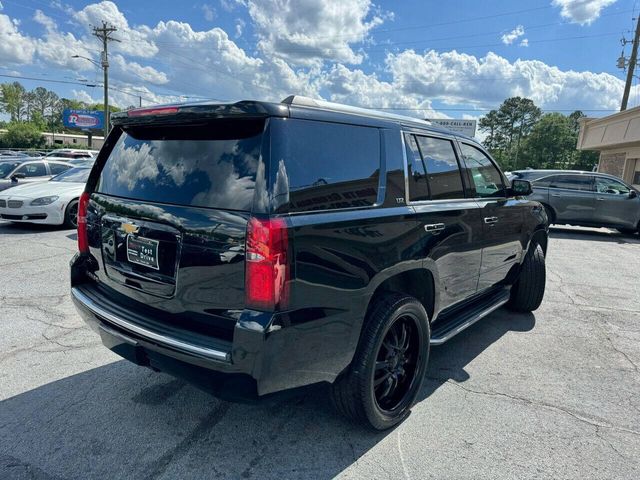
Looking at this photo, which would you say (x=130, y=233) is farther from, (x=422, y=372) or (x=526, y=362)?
(x=526, y=362)

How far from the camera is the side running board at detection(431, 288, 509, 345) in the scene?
10.8 ft

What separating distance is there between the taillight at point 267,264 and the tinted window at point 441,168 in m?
1.55

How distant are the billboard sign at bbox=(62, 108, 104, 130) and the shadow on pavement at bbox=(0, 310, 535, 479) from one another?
72006 millimetres

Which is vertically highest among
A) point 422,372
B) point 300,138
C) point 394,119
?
point 394,119

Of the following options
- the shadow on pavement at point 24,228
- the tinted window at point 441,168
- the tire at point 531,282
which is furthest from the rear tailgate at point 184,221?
the shadow on pavement at point 24,228

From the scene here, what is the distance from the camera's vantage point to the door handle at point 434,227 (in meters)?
2.99

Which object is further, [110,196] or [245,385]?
[110,196]

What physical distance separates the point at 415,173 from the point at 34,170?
11.7 metres

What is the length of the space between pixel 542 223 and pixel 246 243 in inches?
164

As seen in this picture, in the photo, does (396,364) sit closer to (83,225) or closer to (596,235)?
(83,225)

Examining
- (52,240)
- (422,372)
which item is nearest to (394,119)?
(422,372)

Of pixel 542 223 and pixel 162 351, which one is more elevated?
pixel 542 223

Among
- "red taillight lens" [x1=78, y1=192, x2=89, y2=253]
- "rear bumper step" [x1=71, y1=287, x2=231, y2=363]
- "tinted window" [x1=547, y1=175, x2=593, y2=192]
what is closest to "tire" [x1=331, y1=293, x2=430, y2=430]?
"rear bumper step" [x1=71, y1=287, x2=231, y2=363]

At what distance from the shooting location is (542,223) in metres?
5.08
